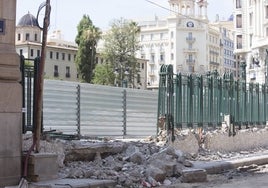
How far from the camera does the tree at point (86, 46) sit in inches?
2464

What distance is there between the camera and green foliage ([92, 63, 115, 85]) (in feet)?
207

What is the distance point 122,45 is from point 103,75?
620 centimetres

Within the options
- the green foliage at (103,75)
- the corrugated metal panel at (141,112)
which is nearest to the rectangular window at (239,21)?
the green foliage at (103,75)

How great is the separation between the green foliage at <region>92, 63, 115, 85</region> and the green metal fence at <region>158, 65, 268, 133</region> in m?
39.6

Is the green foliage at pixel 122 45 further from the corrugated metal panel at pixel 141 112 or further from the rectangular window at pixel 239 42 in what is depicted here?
the corrugated metal panel at pixel 141 112

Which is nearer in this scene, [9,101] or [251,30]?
[9,101]

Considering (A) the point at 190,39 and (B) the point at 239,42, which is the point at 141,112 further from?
(A) the point at 190,39

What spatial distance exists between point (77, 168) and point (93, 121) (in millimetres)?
5735

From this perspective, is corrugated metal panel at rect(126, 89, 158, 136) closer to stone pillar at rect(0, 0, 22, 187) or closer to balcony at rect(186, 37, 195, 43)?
stone pillar at rect(0, 0, 22, 187)

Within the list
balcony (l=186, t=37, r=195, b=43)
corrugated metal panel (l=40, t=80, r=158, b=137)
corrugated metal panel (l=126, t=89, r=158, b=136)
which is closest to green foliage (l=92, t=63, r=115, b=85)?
corrugated metal panel (l=126, t=89, r=158, b=136)

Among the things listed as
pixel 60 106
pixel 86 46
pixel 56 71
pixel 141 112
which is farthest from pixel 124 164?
pixel 56 71

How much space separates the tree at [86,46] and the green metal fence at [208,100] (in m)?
40.2

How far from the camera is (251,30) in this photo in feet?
254

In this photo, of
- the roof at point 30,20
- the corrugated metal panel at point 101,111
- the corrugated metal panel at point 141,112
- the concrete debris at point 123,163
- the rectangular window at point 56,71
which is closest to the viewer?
the concrete debris at point 123,163
